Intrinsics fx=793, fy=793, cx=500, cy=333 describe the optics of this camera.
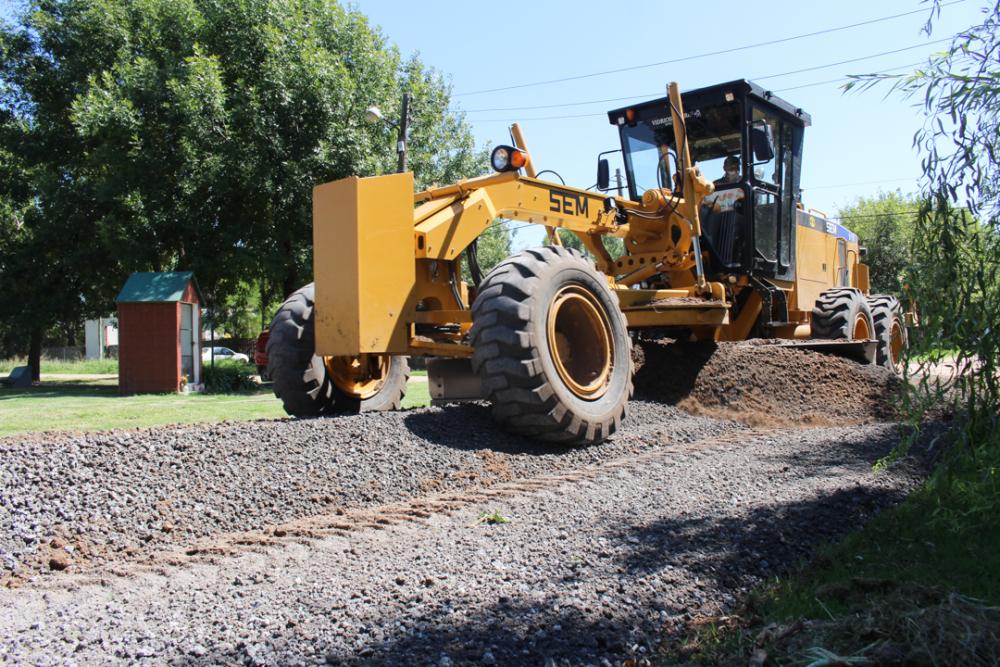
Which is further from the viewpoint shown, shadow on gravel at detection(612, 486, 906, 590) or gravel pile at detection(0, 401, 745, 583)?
gravel pile at detection(0, 401, 745, 583)

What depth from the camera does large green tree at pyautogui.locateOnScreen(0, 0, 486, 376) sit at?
745 inches

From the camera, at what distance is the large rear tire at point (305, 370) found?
272 inches

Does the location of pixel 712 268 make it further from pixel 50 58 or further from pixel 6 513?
pixel 50 58

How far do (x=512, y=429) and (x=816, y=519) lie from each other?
8.14ft

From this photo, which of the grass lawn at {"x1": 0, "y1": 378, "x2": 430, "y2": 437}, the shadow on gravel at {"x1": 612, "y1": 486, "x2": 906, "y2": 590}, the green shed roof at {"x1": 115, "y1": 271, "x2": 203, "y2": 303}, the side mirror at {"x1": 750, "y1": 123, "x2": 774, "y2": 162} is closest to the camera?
the shadow on gravel at {"x1": 612, "y1": 486, "x2": 906, "y2": 590}

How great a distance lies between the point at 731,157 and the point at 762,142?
679mm

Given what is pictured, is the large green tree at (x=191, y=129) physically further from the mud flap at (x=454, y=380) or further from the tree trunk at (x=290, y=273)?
the mud flap at (x=454, y=380)

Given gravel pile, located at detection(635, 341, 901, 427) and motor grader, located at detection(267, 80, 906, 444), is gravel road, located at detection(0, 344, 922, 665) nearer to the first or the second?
motor grader, located at detection(267, 80, 906, 444)

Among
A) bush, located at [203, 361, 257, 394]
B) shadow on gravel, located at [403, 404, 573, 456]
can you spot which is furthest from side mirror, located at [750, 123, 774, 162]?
bush, located at [203, 361, 257, 394]

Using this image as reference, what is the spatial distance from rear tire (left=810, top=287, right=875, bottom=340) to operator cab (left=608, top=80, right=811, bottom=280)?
877 millimetres

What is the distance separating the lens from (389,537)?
13.3 feet

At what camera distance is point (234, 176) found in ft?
62.1

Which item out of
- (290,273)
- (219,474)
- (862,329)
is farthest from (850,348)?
(290,273)

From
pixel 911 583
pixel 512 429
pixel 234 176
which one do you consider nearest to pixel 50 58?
pixel 234 176
